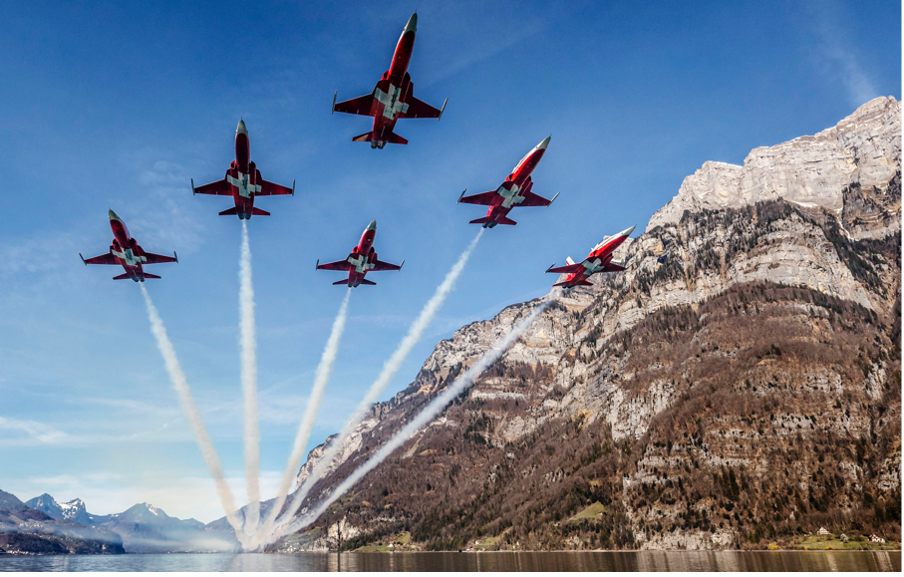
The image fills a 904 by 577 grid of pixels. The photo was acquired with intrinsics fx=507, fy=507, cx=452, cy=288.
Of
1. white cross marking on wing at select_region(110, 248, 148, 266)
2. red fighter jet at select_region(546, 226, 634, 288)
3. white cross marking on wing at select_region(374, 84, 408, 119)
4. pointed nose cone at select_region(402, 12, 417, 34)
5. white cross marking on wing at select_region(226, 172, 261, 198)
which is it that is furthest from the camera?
red fighter jet at select_region(546, 226, 634, 288)

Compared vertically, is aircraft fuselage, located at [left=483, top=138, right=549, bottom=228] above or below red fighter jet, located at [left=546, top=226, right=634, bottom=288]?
above

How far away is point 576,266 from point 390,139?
51593mm

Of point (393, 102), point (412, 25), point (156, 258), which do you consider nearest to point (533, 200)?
point (393, 102)

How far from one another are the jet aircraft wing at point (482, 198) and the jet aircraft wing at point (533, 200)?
15.2 feet

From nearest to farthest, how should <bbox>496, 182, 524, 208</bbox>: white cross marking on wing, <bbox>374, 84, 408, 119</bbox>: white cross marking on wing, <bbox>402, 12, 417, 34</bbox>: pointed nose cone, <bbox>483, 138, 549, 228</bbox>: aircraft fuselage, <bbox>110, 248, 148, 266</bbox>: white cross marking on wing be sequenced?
1. <bbox>402, 12, 417, 34</bbox>: pointed nose cone
2. <bbox>374, 84, 408, 119</bbox>: white cross marking on wing
3. <bbox>483, 138, 549, 228</bbox>: aircraft fuselage
4. <bbox>496, 182, 524, 208</bbox>: white cross marking on wing
5. <bbox>110, 248, 148, 266</bbox>: white cross marking on wing

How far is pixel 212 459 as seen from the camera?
5330 inches

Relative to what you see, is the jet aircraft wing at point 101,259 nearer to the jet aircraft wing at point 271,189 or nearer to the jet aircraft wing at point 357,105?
the jet aircraft wing at point 271,189

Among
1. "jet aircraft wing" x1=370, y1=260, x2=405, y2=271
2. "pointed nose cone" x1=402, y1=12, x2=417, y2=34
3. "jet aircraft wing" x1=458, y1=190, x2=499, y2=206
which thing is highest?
"pointed nose cone" x1=402, y1=12, x2=417, y2=34

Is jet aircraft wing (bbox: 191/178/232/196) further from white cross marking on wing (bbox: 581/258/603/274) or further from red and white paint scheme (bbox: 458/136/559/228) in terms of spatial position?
white cross marking on wing (bbox: 581/258/603/274)

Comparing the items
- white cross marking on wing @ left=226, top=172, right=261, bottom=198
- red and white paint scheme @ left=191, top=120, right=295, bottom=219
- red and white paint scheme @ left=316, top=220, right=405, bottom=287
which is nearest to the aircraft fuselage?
red and white paint scheme @ left=316, top=220, right=405, bottom=287

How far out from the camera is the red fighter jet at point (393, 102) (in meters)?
58.3

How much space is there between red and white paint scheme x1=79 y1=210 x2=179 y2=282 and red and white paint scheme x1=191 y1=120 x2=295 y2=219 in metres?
13.1

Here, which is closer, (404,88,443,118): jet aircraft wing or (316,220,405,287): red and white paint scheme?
(404,88,443,118): jet aircraft wing

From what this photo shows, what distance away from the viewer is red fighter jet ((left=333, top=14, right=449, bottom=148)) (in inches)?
2297
